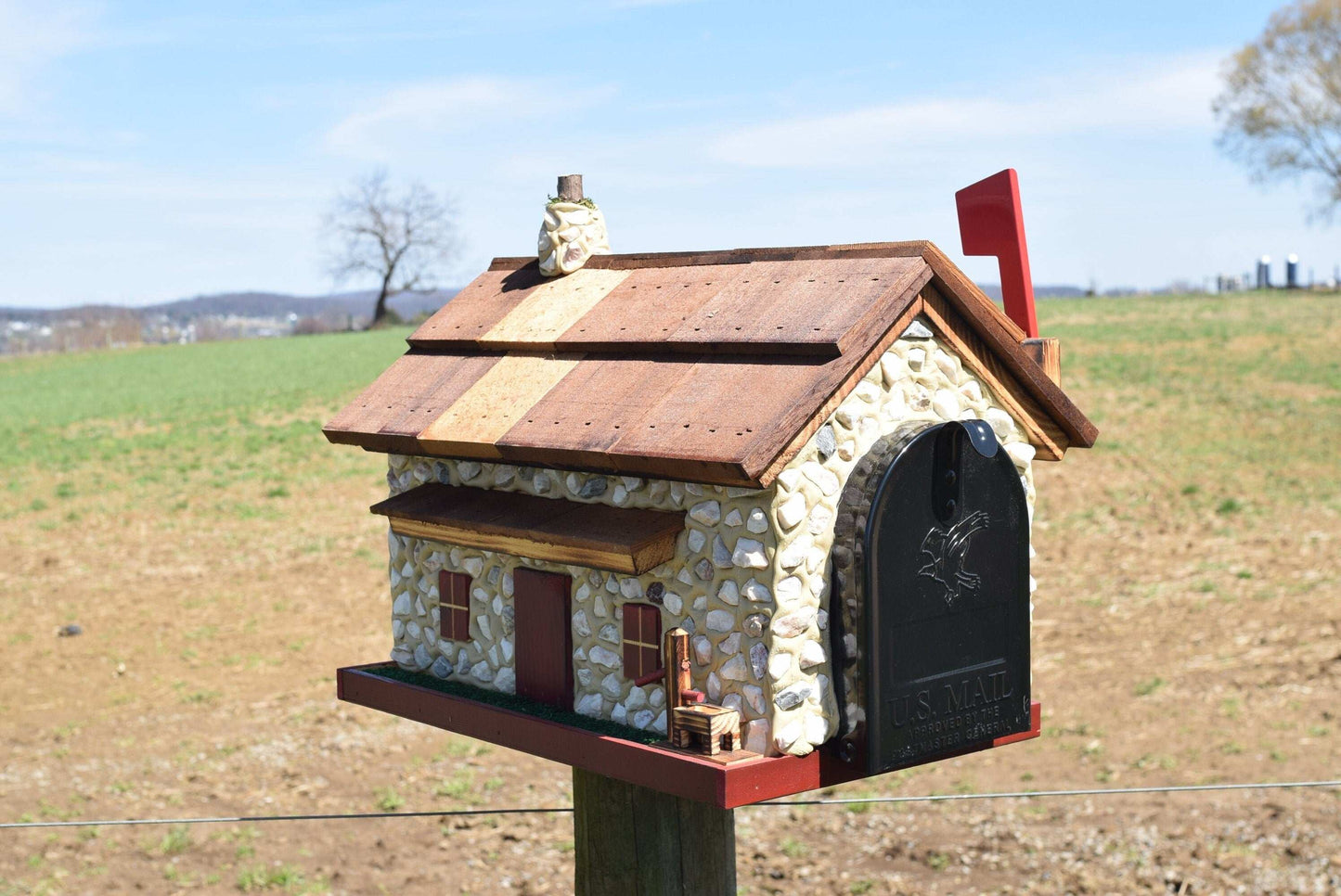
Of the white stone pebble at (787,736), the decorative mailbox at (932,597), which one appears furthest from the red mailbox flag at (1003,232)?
the white stone pebble at (787,736)

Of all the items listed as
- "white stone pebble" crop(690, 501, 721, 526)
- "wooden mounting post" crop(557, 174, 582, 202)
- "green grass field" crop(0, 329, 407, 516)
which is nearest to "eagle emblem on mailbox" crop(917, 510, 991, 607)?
"white stone pebble" crop(690, 501, 721, 526)

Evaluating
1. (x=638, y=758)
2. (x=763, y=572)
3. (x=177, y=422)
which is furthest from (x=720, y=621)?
(x=177, y=422)

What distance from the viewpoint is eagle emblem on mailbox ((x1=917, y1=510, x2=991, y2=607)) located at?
13.1 ft

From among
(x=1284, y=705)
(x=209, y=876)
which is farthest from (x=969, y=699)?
(x=1284, y=705)

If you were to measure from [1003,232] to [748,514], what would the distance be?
1.61 meters

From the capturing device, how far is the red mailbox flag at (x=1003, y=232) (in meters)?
4.71

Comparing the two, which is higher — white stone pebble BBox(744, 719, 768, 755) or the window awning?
the window awning

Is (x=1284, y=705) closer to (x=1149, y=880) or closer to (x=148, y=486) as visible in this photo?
(x=1149, y=880)

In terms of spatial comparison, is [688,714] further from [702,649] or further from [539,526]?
[539,526]

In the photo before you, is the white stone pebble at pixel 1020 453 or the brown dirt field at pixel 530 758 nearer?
the white stone pebble at pixel 1020 453

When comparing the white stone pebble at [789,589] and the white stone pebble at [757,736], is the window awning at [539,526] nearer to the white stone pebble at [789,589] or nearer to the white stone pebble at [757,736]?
the white stone pebble at [789,589]

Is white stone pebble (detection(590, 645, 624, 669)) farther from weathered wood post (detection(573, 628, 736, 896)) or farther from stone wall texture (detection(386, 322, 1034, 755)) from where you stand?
weathered wood post (detection(573, 628, 736, 896))

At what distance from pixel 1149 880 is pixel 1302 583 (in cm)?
729

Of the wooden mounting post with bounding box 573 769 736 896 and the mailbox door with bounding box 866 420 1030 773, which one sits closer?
the mailbox door with bounding box 866 420 1030 773
